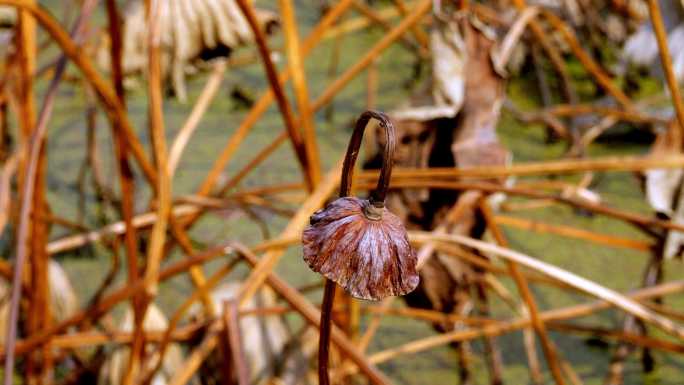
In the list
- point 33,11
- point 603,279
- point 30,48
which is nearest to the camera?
point 33,11

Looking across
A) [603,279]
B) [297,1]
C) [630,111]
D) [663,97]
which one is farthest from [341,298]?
[297,1]

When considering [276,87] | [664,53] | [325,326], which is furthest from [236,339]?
[664,53]

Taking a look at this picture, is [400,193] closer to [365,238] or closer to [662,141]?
[662,141]

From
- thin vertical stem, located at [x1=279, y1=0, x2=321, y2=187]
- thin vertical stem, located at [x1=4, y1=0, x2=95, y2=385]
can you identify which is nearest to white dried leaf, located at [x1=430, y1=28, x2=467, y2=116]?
thin vertical stem, located at [x1=279, y1=0, x2=321, y2=187]

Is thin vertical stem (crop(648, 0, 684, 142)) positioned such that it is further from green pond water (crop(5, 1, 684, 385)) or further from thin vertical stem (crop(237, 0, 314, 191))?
green pond water (crop(5, 1, 684, 385))

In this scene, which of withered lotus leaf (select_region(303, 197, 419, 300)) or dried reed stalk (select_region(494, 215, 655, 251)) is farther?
dried reed stalk (select_region(494, 215, 655, 251))

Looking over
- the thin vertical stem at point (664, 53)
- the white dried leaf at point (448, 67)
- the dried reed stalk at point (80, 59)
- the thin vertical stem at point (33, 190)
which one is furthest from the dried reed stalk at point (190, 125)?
the thin vertical stem at point (664, 53)

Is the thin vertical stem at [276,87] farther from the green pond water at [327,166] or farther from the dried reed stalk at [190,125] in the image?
the green pond water at [327,166]
